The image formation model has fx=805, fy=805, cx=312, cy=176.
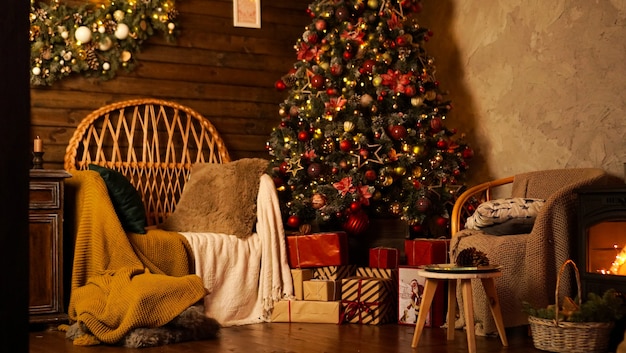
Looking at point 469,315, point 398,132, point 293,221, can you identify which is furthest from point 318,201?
point 469,315

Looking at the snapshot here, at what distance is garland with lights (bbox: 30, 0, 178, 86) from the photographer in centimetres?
517

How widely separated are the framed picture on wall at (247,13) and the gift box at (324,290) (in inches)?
88.4

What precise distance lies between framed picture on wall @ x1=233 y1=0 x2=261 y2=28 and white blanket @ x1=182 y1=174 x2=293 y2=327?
1.64 metres

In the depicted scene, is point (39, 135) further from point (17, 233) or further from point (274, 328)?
point (17, 233)

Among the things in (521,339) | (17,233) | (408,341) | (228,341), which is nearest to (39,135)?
(228,341)

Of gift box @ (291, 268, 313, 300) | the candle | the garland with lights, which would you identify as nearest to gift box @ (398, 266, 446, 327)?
gift box @ (291, 268, 313, 300)

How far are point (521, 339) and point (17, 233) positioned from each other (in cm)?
320

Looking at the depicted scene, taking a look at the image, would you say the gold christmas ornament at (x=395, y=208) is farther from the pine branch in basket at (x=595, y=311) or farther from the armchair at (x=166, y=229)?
the pine branch in basket at (x=595, y=311)

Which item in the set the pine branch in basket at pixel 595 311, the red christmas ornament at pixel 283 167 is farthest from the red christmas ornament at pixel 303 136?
the pine branch in basket at pixel 595 311

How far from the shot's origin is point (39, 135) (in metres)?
5.20

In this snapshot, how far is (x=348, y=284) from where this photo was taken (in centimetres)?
461

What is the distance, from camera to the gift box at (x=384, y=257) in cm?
475

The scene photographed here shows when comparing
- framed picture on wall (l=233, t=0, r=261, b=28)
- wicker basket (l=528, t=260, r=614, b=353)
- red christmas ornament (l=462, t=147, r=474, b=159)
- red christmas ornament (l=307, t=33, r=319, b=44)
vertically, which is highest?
framed picture on wall (l=233, t=0, r=261, b=28)

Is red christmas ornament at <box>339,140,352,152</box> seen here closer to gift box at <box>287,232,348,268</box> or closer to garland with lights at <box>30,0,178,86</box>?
gift box at <box>287,232,348,268</box>
